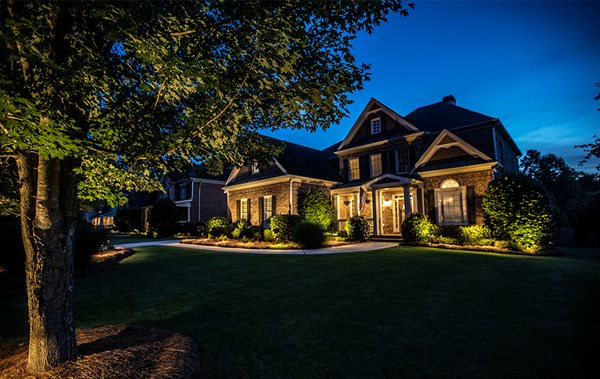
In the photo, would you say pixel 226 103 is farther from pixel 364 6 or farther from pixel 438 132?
pixel 438 132

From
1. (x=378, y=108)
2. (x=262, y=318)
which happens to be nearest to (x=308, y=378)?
(x=262, y=318)

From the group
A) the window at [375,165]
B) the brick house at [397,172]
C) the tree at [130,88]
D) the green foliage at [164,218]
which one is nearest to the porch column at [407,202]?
the brick house at [397,172]

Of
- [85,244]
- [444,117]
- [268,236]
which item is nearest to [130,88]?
[85,244]

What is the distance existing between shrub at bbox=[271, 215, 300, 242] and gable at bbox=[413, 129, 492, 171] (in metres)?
8.17

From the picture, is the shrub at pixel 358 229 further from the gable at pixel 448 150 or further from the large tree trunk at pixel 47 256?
the large tree trunk at pixel 47 256

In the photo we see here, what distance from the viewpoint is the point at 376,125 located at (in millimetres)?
19703

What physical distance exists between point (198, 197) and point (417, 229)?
868 inches

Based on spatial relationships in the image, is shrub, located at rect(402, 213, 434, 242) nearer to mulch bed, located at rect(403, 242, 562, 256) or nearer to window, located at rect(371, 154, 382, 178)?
mulch bed, located at rect(403, 242, 562, 256)

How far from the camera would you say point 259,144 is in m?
4.28

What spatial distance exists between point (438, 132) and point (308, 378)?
698 inches

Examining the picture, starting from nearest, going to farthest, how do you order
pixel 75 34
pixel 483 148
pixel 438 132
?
pixel 75 34 < pixel 483 148 < pixel 438 132

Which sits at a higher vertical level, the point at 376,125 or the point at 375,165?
the point at 376,125

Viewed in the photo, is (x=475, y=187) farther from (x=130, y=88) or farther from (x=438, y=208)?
(x=130, y=88)

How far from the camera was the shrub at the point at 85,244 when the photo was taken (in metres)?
8.73
